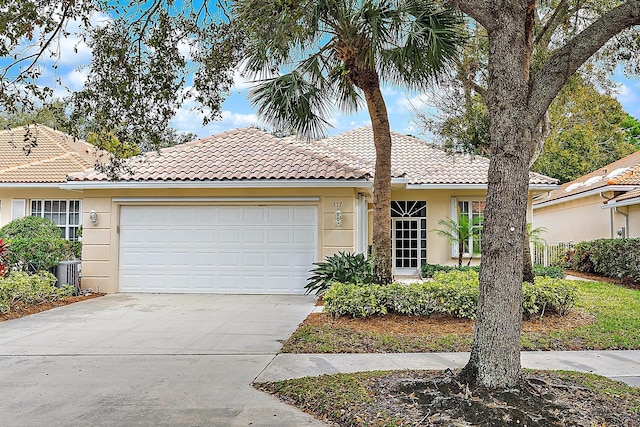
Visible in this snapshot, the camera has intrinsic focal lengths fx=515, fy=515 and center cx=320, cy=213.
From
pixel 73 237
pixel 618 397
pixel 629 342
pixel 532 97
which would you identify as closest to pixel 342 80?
pixel 532 97

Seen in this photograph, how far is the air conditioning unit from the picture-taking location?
12.6 meters

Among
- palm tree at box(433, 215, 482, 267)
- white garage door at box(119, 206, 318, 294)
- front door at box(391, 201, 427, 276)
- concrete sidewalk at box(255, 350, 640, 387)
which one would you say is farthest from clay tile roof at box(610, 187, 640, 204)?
concrete sidewalk at box(255, 350, 640, 387)

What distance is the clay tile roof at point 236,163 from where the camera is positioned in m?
12.5

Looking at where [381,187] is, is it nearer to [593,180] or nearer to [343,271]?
[343,271]

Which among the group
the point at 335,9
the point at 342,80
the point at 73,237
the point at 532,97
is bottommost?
the point at 73,237

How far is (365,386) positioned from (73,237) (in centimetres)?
1361

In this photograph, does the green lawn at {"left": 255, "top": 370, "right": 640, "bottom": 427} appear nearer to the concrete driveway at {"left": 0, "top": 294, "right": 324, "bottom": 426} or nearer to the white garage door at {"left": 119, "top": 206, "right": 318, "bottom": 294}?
the concrete driveway at {"left": 0, "top": 294, "right": 324, "bottom": 426}

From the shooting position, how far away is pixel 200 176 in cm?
1266

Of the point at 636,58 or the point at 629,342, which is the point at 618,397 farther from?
the point at 636,58

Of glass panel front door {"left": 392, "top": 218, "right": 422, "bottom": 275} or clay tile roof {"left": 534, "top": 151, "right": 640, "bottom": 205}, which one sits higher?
clay tile roof {"left": 534, "top": 151, "right": 640, "bottom": 205}

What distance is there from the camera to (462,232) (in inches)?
625

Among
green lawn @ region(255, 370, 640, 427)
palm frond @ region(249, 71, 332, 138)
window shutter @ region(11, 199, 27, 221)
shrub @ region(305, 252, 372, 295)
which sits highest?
palm frond @ region(249, 71, 332, 138)

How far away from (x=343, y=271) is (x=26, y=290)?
6.60 meters

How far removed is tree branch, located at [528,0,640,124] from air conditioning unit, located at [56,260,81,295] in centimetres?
1149
